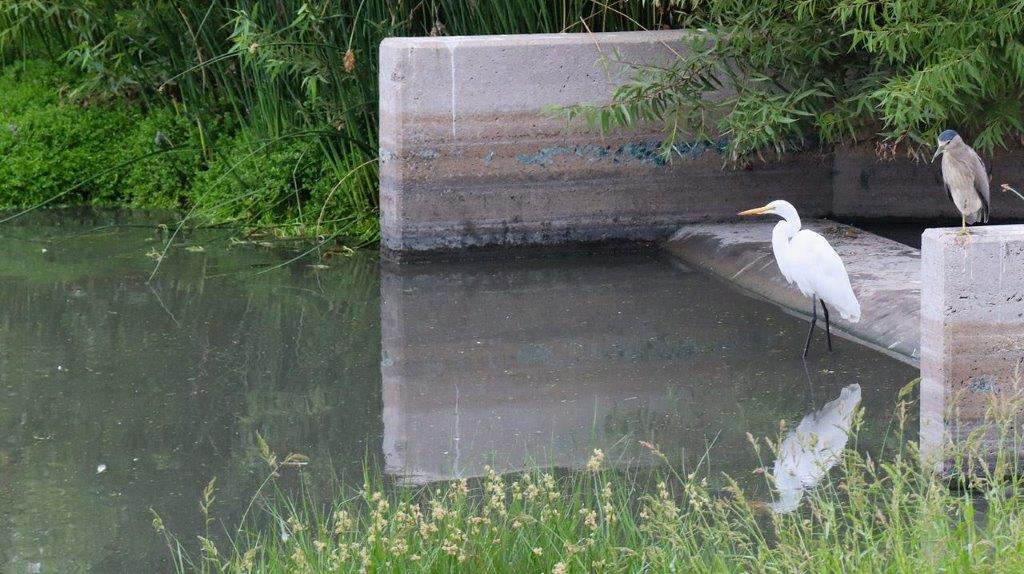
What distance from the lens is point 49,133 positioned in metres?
8.53

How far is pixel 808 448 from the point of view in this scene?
3.95 m

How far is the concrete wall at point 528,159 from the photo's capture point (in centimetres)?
695

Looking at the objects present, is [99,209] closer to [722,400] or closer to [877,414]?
[722,400]

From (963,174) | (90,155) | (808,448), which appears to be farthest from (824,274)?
(90,155)

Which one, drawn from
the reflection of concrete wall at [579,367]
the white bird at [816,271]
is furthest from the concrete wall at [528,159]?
the white bird at [816,271]

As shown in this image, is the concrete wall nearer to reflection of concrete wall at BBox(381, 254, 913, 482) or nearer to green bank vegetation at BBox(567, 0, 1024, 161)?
green bank vegetation at BBox(567, 0, 1024, 161)

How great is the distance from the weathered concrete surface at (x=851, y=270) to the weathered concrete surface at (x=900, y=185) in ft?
1.75

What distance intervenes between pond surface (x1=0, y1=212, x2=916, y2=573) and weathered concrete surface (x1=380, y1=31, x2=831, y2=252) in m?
0.22

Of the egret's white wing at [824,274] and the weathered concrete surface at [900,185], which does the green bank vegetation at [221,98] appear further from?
the egret's white wing at [824,274]

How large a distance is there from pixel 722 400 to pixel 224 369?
1.94m

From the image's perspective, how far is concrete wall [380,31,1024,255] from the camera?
695 cm

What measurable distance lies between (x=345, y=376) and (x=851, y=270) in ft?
7.88

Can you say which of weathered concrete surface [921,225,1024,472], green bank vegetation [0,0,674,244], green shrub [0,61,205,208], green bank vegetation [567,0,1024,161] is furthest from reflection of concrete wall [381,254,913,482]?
green shrub [0,61,205,208]

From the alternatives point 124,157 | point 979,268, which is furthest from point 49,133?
point 979,268
